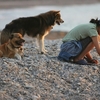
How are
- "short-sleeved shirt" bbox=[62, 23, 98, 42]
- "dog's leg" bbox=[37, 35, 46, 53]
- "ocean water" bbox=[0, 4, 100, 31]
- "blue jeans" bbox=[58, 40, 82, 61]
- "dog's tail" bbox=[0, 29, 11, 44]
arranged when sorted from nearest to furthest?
"short-sleeved shirt" bbox=[62, 23, 98, 42] → "blue jeans" bbox=[58, 40, 82, 61] → "dog's tail" bbox=[0, 29, 11, 44] → "dog's leg" bbox=[37, 35, 46, 53] → "ocean water" bbox=[0, 4, 100, 31]

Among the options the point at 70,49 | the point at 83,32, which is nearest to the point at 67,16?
the point at 70,49

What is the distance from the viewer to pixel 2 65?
24.2 feet

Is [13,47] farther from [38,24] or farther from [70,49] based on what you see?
[38,24]

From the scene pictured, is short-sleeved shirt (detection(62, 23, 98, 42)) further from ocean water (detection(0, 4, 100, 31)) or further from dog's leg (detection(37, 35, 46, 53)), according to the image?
ocean water (detection(0, 4, 100, 31))

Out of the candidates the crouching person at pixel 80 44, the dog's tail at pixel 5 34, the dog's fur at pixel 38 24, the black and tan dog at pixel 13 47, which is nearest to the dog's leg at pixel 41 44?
the dog's fur at pixel 38 24

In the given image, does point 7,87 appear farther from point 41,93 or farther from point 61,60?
point 61,60

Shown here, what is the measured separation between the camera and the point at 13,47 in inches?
338

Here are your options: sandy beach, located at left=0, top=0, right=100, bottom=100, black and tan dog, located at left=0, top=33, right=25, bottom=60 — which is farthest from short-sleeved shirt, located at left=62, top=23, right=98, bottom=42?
black and tan dog, located at left=0, top=33, right=25, bottom=60

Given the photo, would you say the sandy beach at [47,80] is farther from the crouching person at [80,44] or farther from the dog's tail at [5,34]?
the dog's tail at [5,34]

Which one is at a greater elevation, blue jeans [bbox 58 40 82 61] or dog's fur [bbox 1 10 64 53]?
dog's fur [bbox 1 10 64 53]

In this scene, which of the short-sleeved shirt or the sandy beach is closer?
the sandy beach

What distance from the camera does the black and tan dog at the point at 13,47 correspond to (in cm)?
845

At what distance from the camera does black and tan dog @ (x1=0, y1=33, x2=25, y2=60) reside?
8.45m

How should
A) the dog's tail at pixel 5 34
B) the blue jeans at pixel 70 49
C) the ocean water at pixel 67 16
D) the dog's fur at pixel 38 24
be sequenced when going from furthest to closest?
the ocean water at pixel 67 16 < the dog's fur at pixel 38 24 < the dog's tail at pixel 5 34 < the blue jeans at pixel 70 49
